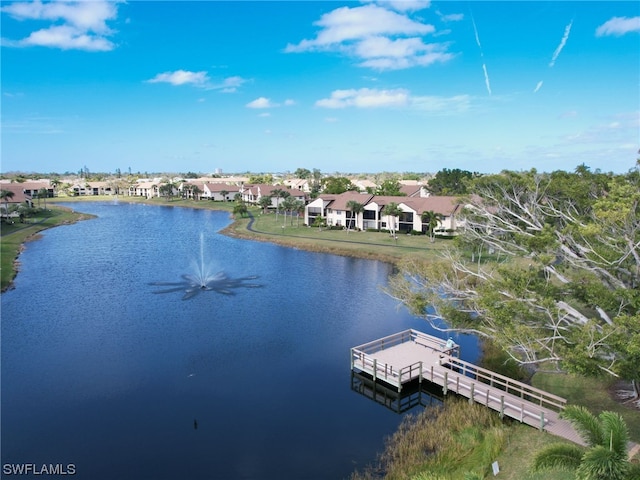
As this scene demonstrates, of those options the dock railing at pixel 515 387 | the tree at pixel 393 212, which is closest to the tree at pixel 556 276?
the dock railing at pixel 515 387

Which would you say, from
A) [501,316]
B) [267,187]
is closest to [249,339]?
[501,316]

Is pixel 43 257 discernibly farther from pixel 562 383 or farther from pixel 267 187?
pixel 267 187

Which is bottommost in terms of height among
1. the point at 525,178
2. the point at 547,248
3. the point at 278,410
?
the point at 278,410

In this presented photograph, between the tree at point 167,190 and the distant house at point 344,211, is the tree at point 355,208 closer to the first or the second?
the distant house at point 344,211

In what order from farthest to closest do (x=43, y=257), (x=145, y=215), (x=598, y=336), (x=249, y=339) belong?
(x=145, y=215), (x=43, y=257), (x=249, y=339), (x=598, y=336)

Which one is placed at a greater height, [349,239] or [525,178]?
[525,178]
